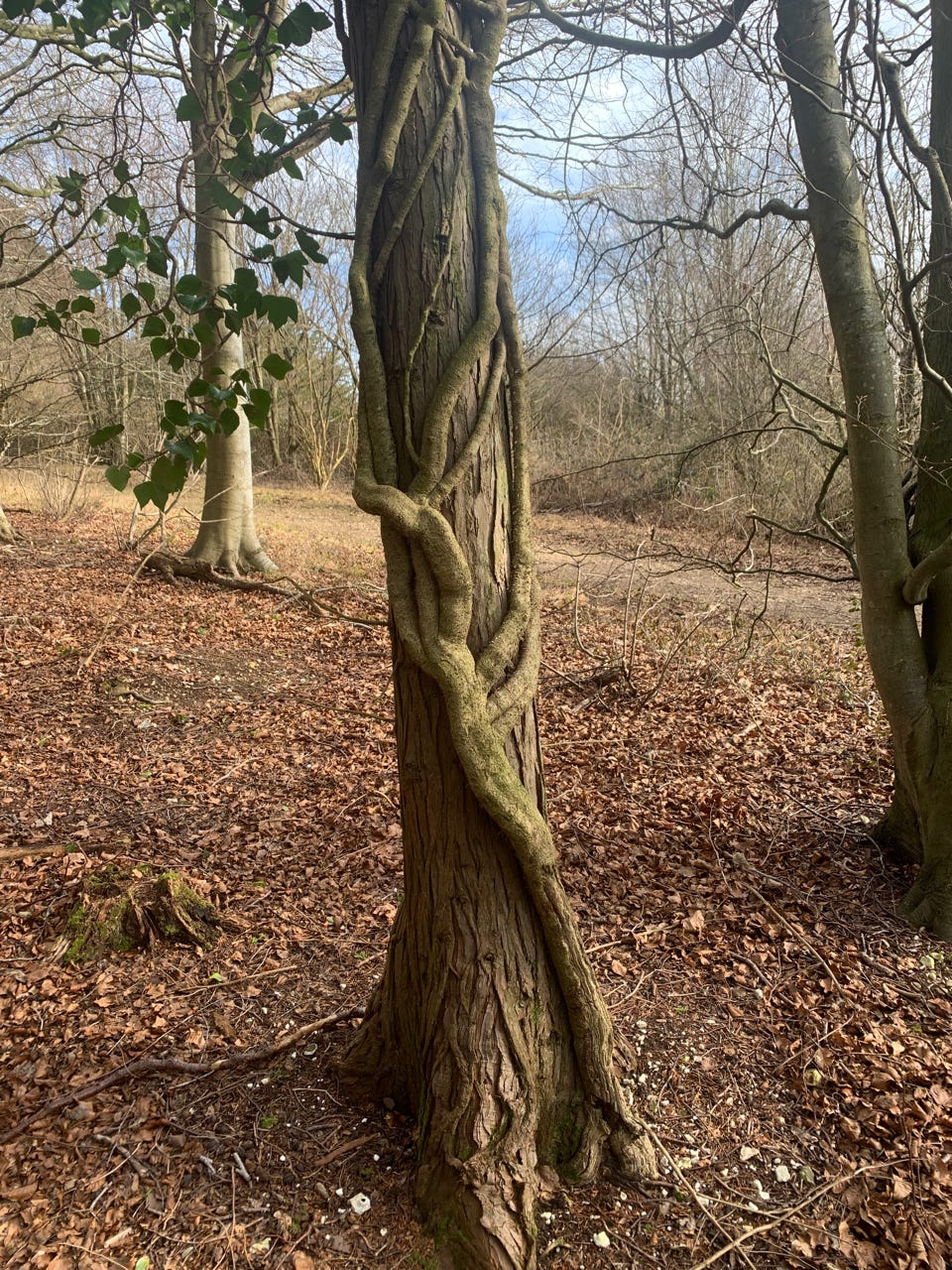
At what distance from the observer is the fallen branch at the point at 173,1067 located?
206 cm

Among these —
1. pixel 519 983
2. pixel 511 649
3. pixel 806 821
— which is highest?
pixel 511 649

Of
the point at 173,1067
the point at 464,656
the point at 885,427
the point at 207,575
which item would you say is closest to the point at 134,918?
the point at 173,1067

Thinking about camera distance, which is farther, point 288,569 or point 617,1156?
point 288,569

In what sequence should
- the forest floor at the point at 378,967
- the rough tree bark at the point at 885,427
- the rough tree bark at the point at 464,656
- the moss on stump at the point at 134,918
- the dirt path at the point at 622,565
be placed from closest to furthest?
the rough tree bark at the point at 464,656 < the forest floor at the point at 378,967 < the moss on stump at the point at 134,918 < the rough tree bark at the point at 885,427 < the dirt path at the point at 622,565

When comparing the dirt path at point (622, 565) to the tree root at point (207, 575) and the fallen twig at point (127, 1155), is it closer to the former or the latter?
the tree root at point (207, 575)

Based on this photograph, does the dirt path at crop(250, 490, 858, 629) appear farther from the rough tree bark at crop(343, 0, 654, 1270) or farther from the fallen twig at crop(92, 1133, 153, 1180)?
the fallen twig at crop(92, 1133, 153, 1180)

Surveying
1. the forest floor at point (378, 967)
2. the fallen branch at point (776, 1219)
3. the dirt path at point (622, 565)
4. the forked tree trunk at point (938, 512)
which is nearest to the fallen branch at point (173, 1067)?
the forest floor at point (378, 967)

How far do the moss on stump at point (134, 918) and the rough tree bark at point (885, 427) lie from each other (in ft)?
8.76

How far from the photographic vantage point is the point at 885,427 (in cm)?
295

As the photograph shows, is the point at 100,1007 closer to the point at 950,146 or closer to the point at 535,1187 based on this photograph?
the point at 535,1187

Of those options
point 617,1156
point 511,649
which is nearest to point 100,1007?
point 617,1156

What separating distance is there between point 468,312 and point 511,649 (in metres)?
A: 0.74

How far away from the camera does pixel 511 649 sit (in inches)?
68.4

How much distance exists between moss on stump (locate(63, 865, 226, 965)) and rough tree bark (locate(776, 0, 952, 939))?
8.76 feet
